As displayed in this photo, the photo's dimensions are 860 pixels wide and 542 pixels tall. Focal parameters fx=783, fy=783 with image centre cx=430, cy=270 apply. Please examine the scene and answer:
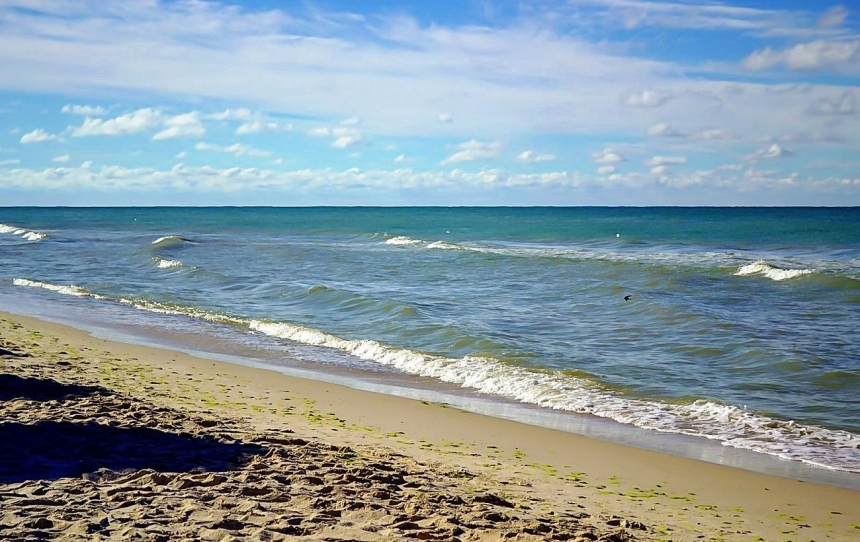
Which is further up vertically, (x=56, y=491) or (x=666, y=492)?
(x=56, y=491)

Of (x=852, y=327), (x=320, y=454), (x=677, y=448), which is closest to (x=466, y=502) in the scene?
(x=320, y=454)

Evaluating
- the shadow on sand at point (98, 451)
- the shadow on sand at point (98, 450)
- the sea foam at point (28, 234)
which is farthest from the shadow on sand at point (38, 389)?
the sea foam at point (28, 234)

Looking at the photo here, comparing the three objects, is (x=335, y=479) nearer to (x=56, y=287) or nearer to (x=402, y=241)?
(x=56, y=287)

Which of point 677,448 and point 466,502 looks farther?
point 677,448

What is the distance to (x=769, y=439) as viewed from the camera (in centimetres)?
906

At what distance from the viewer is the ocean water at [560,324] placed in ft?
34.3

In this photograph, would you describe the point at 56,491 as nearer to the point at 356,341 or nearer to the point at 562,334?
the point at 356,341

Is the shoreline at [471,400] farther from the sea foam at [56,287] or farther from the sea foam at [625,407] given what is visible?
the sea foam at [56,287]

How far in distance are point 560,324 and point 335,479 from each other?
10.8 meters

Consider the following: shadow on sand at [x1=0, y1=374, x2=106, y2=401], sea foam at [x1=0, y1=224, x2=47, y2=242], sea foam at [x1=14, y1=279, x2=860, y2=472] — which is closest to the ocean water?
sea foam at [x1=14, y1=279, x2=860, y2=472]

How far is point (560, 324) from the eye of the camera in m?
16.7

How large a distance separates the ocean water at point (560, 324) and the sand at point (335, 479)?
1.70 meters

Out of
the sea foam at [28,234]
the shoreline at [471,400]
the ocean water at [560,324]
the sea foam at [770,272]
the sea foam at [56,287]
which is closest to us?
the shoreline at [471,400]

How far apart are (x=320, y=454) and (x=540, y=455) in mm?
2371
